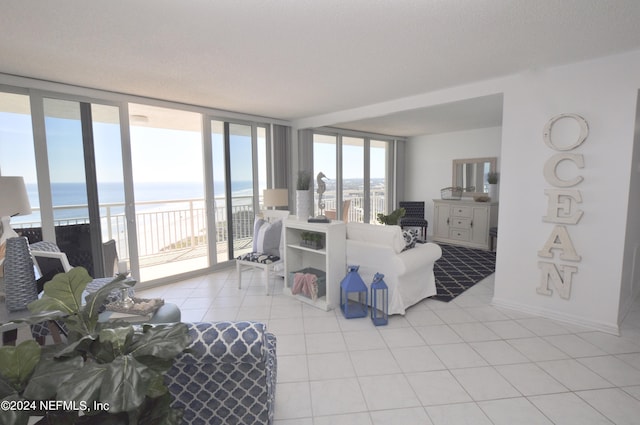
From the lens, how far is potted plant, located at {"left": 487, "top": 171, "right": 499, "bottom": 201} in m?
6.31

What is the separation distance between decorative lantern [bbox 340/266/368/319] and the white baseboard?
1458 mm

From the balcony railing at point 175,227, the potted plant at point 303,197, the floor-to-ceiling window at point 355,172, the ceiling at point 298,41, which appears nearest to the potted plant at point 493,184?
the floor-to-ceiling window at point 355,172

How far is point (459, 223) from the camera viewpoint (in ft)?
21.0

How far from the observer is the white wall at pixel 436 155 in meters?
6.46

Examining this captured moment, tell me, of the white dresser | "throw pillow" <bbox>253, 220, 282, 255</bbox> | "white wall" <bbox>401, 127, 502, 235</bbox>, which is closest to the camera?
"throw pillow" <bbox>253, 220, 282, 255</bbox>

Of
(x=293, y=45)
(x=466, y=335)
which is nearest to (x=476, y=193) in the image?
(x=466, y=335)

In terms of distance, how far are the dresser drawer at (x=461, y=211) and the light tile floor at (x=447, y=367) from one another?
9.78 ft

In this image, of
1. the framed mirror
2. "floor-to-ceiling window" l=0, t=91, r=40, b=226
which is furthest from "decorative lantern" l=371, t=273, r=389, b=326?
the framed mirror

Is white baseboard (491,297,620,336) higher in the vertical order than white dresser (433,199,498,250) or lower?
lower

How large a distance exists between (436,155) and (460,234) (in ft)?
6.56

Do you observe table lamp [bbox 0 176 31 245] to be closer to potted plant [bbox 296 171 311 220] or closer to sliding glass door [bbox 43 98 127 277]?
sliding glass door [bbox 43 98 127 277]

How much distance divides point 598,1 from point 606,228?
192 cm

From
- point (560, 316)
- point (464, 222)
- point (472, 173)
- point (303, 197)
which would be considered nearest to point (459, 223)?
point (464, 222)

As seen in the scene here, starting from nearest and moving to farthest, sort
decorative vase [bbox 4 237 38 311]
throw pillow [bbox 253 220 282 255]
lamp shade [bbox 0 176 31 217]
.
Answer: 1. decorative vase [bbox 4 237 38 311]
2. lamp shade [bbox 0 176 31 217]
3. throw pillow [bbox 253 220 282 255]
